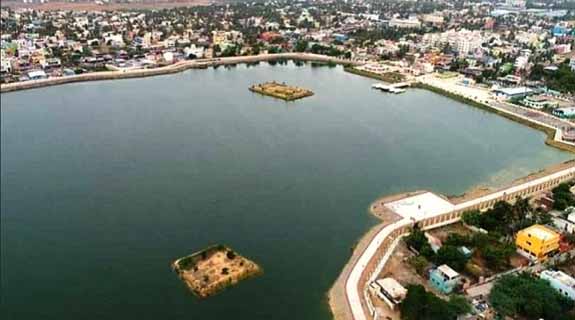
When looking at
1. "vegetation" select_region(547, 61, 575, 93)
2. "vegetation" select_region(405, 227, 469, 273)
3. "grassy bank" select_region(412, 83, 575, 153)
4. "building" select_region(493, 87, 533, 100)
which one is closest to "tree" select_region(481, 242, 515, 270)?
"vegetation" select_region(405, 227, 469, 273)

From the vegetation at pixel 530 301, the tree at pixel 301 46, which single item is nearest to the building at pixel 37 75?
the tree at pixel 301 46

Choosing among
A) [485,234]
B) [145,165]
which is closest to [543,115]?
[485,234]

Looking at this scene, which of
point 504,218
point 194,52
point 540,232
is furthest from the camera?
point 194,52

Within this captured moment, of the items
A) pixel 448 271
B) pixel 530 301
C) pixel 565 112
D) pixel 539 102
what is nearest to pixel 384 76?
pixel 539 102

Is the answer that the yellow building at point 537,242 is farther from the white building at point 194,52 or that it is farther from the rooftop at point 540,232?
the white building at point 194,52

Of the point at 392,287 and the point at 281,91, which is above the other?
the point at 392,287

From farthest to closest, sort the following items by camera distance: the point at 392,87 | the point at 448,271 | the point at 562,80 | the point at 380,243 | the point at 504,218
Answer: the point at 392,87, the point at 562,80, the point at 504,218, the point at 380,243, the point at 448,271

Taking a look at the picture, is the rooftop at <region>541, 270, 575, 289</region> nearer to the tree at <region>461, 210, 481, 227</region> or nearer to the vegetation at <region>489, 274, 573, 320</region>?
the vegetation at <region>489, 274, 573, 320</region>

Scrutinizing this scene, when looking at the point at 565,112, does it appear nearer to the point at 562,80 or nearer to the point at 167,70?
the point at 562,80

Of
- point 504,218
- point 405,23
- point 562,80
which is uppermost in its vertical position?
point 405,23
